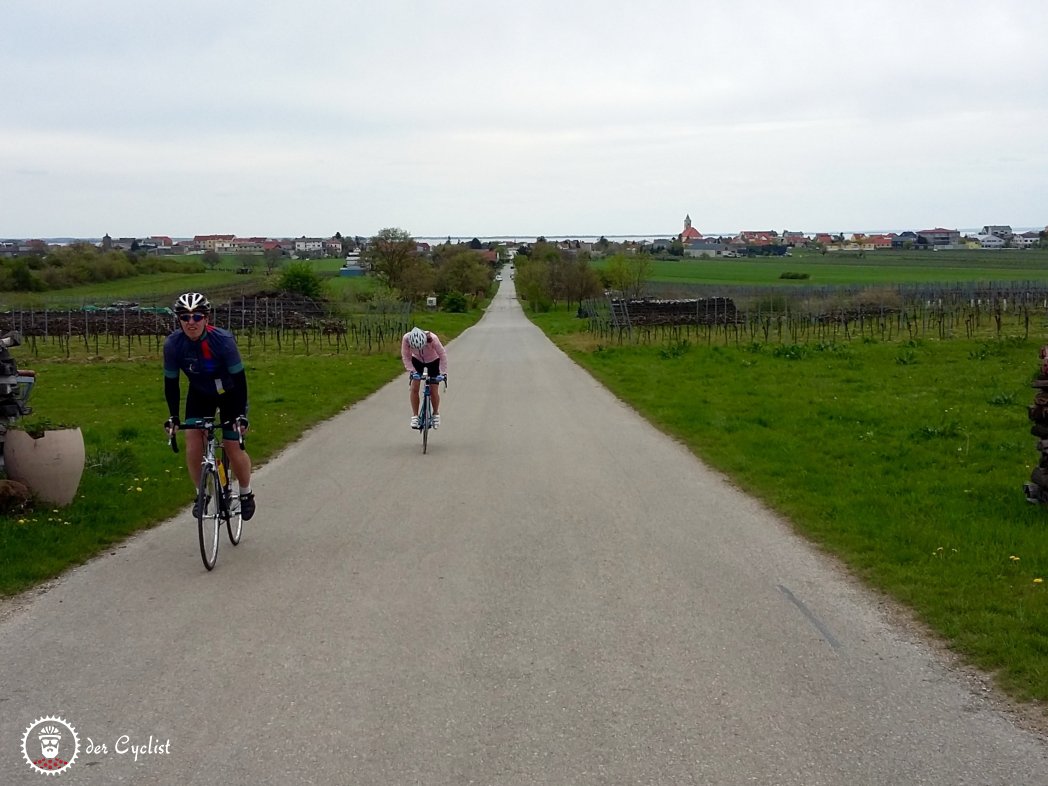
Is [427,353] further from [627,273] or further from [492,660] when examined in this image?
[627,273]

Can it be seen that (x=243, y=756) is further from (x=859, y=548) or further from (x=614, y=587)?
(x=859, y=548)

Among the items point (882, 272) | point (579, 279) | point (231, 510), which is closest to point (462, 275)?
point (579, 279)

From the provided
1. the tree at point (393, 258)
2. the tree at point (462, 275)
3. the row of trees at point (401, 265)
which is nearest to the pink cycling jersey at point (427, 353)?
the row of trees at point (401, 265)

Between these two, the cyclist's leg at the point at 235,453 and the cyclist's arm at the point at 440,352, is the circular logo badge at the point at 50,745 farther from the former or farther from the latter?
the cyclist's arm at the point at 440,352

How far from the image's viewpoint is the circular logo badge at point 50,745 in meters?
4.11

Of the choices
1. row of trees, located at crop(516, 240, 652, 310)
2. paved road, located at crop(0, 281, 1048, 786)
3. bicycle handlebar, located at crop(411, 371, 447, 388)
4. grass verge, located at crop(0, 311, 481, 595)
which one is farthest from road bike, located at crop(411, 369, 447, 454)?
row of trees, located at crop(516, 240, 652, 310)

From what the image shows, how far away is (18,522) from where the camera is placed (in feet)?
27.1

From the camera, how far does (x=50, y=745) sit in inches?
169

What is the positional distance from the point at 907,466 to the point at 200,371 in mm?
8023

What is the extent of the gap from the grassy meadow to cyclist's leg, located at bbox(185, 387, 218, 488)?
5004 mm

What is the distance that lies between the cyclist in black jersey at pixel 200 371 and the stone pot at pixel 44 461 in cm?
203

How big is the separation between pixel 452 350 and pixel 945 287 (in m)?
37.7

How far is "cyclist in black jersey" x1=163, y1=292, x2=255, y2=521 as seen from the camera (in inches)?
288

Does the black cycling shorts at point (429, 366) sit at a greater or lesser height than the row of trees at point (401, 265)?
lesser
